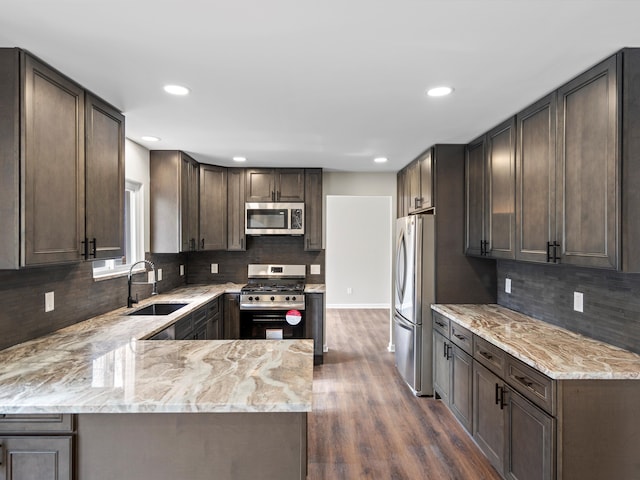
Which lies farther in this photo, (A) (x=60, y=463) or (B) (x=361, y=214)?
(B) (x=361, y=214)

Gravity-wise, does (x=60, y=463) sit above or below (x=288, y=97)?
below

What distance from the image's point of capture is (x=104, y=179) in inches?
95.0

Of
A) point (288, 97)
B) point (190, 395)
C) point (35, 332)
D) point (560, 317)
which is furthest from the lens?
point (560, 317)

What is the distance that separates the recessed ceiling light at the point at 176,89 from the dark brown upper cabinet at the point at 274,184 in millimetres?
2357

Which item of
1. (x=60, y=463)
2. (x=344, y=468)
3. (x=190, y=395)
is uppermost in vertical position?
(x=190, y=395)

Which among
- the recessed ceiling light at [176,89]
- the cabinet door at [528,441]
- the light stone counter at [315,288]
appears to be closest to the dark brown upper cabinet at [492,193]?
the cabinet door at [528,441]

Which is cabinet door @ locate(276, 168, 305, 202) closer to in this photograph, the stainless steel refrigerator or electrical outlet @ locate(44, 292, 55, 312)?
the stainless steel refrigerator

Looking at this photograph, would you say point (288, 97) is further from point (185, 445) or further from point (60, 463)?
point (60, 463)

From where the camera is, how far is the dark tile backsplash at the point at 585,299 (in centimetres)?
206

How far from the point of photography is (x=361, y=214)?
798 cm

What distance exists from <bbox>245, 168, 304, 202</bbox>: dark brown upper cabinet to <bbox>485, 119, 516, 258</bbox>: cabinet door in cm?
229

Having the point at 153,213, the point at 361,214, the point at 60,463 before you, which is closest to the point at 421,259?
the point at 153,213

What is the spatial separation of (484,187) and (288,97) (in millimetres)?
1814

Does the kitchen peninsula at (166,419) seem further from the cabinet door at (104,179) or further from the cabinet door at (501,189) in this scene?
the cabinet door at (501,189)
